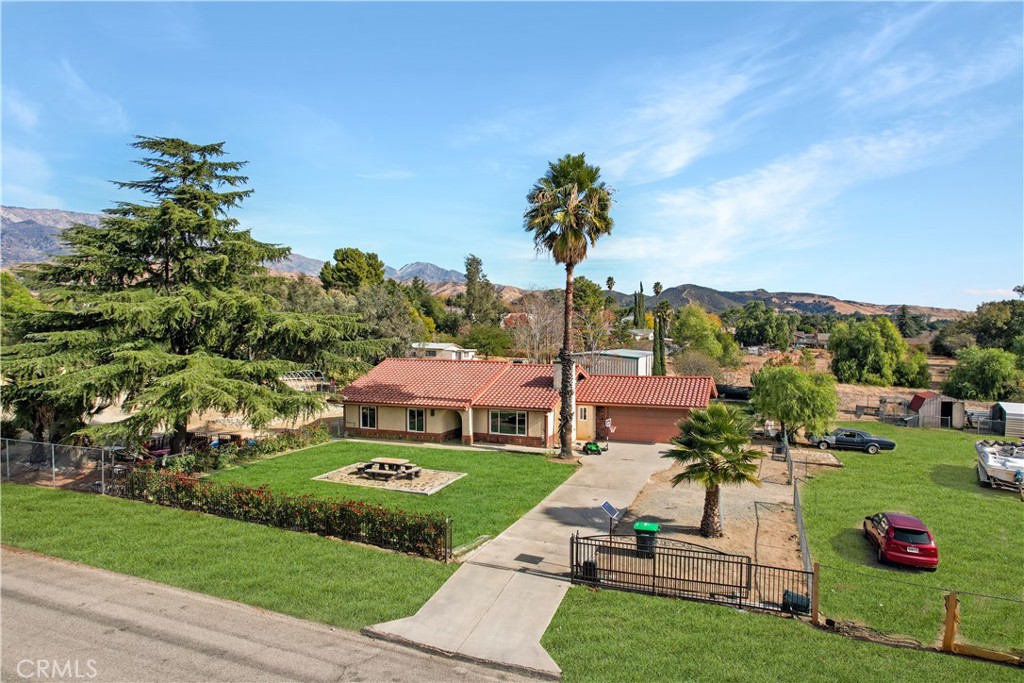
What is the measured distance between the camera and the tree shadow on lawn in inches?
896

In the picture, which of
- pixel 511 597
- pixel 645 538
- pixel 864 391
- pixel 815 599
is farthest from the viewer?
pixel 864 391

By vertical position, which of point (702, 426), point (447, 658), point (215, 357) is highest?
point (215, 357)

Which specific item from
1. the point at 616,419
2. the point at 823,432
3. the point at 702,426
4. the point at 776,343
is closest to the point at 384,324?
the point at 616,419

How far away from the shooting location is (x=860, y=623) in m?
11.6

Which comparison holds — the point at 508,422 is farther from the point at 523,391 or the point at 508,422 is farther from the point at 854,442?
the point at 854,442

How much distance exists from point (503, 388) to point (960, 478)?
857 inches

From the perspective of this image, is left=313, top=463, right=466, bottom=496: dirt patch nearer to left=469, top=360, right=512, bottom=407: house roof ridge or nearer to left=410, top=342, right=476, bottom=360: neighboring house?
left=469, top=360, right=512, bottom=407: house roof ridge

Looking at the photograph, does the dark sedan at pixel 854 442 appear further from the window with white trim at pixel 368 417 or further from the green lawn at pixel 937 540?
the window with white trim at pixel 368 417

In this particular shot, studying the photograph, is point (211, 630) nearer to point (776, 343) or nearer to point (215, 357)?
point (215, 357)

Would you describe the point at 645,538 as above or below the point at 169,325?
below

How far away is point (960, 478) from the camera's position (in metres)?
24.6

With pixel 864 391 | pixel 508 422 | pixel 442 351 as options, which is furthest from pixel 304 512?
pixel 864 391

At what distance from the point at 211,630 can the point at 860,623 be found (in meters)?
13.2

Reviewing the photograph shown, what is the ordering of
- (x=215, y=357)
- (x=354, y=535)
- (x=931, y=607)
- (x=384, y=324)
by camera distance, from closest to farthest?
(x=931, y=607)
(x=354, y=535)
(x=215, y=357)
(x=384, y=324)
